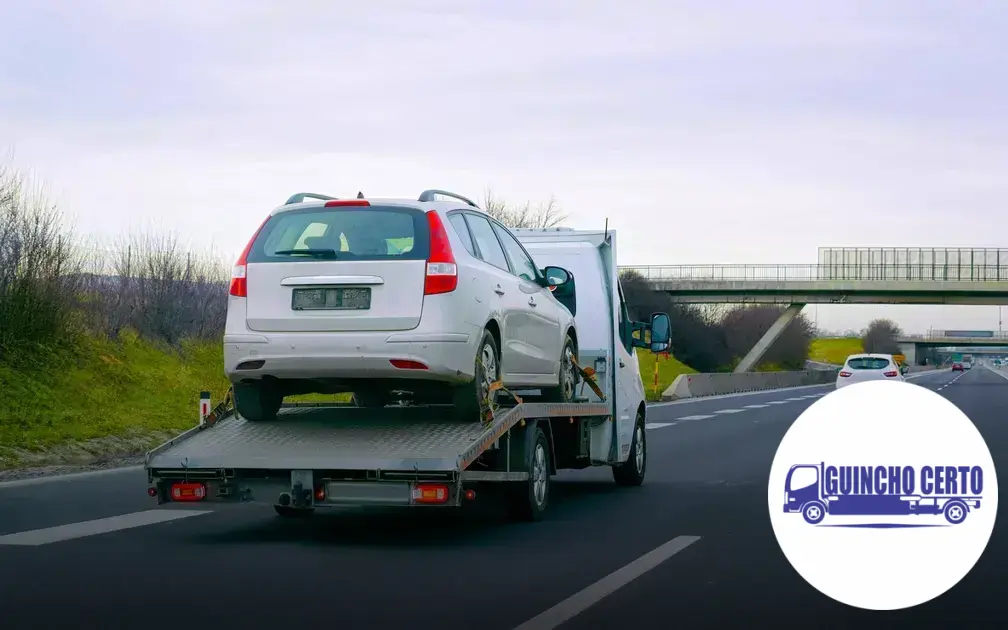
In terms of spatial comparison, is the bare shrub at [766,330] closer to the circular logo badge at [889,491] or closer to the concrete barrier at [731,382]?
the concrete barrier at [731,382]

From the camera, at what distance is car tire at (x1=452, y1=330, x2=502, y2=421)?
10.0m

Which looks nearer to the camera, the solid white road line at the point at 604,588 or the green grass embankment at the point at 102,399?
the solid white road line at the point at 604,588

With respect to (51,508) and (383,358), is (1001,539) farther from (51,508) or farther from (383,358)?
(51,508)

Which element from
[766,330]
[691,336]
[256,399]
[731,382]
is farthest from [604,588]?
[766,330]

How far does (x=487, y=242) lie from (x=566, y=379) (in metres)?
1.95

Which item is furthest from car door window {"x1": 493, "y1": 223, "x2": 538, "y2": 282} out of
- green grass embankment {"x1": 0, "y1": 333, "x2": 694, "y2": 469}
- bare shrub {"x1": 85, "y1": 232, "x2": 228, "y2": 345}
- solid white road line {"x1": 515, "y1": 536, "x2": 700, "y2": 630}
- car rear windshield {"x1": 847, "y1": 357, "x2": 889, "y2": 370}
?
car rear windshield {"x1": 847, "y1": 357, "x2": 889, "y2": 370}

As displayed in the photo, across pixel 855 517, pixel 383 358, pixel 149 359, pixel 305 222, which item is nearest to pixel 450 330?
pixel 383 358

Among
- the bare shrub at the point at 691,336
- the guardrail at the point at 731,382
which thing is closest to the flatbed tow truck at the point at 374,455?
the guardrail at the point at 731,382

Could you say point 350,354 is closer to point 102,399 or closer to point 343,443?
point 343,443

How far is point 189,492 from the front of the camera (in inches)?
378

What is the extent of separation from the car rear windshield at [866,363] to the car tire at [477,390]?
32133 mm

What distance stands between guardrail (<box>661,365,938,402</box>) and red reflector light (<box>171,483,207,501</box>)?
120ft

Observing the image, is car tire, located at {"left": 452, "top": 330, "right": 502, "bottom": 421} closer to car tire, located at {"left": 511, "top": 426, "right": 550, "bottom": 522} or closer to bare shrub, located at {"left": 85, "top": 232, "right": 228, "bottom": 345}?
car tire, located at {"left": 511, "top": 426, "right": 550, "bottom": 522}

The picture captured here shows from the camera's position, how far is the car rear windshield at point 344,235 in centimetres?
984
